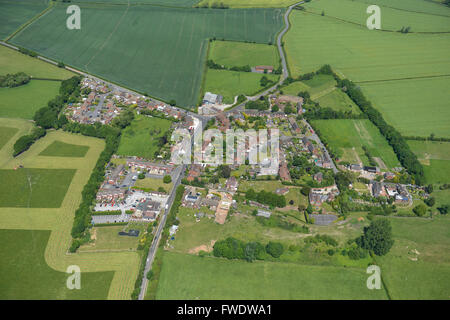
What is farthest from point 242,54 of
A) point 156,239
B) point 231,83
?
point 156,239

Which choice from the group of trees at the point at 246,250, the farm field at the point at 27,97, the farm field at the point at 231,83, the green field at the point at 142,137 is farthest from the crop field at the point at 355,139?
the farm field at the point at 27,97

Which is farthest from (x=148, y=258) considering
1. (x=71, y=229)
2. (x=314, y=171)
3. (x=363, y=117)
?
(x=363, y=117)

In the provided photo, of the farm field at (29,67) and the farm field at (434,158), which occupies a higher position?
the farm field at (29,67)

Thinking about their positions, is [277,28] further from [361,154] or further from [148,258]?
[148,258]

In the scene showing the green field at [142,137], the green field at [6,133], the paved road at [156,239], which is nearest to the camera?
the paved road at [156,239]

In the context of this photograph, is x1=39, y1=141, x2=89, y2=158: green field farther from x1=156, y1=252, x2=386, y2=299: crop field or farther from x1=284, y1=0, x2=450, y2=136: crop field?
x1=284, y1=0, x2=450, y2=136: crop field

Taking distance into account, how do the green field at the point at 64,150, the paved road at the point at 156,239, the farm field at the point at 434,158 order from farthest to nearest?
the green field at the point at 64,150, the farm field at the point at 434,158, the paved road at the point at 156,239

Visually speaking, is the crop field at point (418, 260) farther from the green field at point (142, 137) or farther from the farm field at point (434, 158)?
the green field at point (142, 137)

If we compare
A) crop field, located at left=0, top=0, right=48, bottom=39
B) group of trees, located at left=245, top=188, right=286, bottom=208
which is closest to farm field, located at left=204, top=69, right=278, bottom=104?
→ group of trees, located at left=245, top=188, right=286, bottom=208
